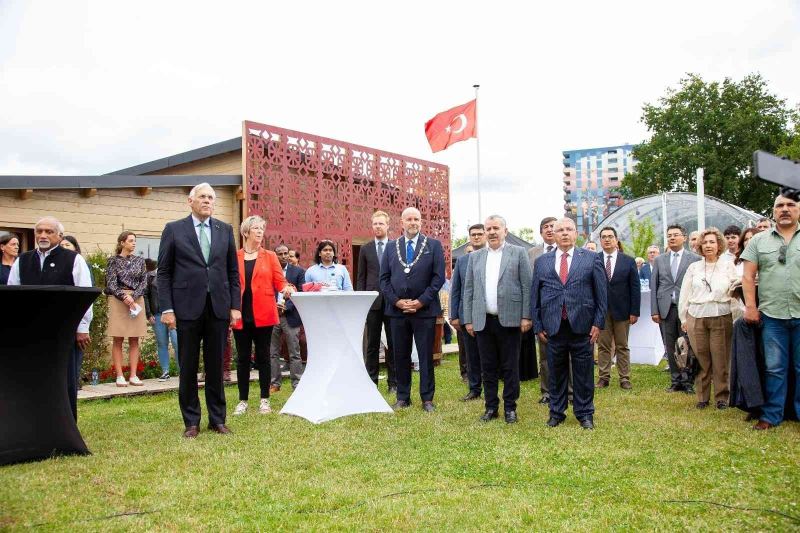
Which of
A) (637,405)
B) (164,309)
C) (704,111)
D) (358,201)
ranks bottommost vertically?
(637,405)

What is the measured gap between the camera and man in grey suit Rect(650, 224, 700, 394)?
27.3 feet

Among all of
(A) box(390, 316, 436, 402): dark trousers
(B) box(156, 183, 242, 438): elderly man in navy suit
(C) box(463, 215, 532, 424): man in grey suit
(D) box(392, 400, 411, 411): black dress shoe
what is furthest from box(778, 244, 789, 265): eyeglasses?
(B) box(156, 183, 242, 438): elderly man in navy suit

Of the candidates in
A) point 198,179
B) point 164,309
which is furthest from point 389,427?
point 198,179

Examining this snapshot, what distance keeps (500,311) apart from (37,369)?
3.87 meters

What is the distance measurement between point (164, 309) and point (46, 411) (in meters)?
1.20

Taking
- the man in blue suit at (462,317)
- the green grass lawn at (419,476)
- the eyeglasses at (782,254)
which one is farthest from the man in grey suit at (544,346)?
the eyeglasses at (782,254)

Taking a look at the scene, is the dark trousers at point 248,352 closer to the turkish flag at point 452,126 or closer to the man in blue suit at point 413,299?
the man in blue suit at point 413,299

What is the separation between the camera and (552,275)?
6230 mm

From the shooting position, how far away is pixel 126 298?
9148 mm

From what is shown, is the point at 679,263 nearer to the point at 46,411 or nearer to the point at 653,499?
the point at 653,499

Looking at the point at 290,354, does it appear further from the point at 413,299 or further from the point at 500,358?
the point at 500,358

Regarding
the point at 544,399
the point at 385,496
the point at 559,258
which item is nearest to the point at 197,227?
the point at 385,496

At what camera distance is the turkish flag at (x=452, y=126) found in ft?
54.8

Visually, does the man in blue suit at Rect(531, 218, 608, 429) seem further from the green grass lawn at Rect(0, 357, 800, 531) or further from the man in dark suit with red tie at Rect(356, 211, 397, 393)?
the man in dark suit with red tie at Rect(356, 211, 397, 393)
